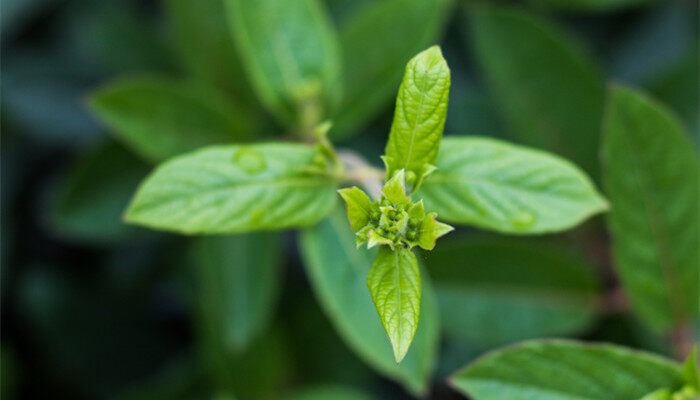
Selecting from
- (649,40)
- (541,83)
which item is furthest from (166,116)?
(649,40)

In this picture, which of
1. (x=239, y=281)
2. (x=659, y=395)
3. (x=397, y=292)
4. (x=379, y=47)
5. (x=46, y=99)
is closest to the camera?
(x=397, y=292)

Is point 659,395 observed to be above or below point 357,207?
below

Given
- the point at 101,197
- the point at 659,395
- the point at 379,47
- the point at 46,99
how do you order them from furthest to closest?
the point at 46,99, the point at 101,197, the point at 379,47, the point at 659,395

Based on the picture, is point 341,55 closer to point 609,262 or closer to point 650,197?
point 650,197

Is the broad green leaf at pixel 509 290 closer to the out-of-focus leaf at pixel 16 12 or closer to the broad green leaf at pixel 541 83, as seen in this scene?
the broad green leaf at pixel 541 83

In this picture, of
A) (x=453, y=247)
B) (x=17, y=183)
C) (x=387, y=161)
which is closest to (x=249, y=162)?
(x=387, y=161)

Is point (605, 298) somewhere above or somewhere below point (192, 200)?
below

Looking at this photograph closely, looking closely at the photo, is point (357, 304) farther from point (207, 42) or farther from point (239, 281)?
point (207, 42)
